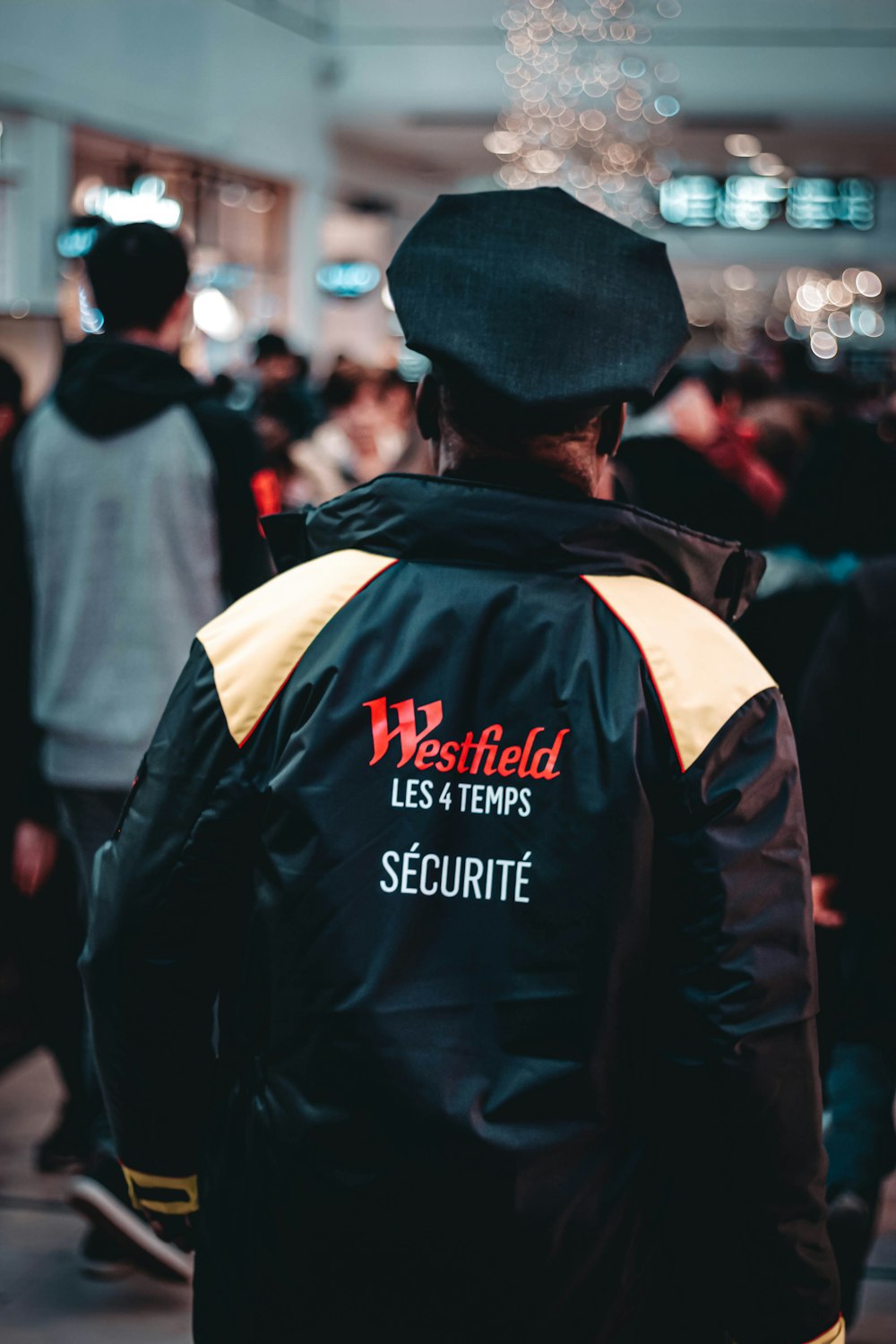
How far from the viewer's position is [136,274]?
9.84 ft

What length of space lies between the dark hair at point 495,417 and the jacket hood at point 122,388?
5.16 feet

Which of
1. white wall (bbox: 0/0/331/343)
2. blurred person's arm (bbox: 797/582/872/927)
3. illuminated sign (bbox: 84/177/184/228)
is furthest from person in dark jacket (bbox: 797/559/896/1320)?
illuminated sign (bbox: 84/177/184/228)

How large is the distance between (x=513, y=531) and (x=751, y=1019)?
1.61 feet

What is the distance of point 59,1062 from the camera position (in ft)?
11.5

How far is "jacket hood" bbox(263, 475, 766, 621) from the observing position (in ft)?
4.76

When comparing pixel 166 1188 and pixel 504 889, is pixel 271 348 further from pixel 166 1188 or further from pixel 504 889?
pixel 504 889

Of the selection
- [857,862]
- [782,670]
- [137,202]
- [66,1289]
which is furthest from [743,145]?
[66,1289]

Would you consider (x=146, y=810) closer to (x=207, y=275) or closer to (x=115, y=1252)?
(x=115, y=1252)

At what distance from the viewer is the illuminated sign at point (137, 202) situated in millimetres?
13523

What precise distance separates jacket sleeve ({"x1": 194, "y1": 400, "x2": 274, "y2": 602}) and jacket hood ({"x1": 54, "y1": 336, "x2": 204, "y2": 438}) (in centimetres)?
7

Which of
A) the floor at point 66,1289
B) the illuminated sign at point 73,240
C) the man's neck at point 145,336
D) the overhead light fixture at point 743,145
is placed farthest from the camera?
the overhead light fixture at point 743,145

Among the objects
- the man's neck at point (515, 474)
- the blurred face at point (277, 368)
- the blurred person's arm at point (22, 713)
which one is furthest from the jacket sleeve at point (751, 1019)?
the blurred face at point (277, 368)

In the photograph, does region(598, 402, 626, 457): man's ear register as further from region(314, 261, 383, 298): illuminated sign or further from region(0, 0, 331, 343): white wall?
region(314, 261, 383, 298): illuminated sign

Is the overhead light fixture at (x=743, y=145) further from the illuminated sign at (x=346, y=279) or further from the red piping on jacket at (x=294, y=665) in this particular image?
the red piping on jacket at (x=294, y=665)
